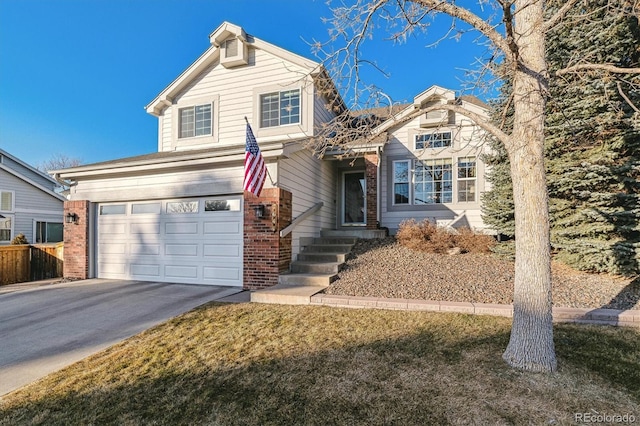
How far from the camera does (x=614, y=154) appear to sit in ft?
20.9

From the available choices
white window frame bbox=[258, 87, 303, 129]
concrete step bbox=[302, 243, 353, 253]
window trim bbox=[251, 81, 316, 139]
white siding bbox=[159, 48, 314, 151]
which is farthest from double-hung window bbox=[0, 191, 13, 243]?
concrete step bbox=[302, 243, 353, 253]

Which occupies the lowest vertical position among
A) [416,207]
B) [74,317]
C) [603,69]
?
[74,317]

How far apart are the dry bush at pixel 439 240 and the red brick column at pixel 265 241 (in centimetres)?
341

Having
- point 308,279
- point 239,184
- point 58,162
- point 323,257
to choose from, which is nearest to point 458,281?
point 308,279

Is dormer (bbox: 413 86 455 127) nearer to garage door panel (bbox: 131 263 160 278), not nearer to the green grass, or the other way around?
the green grass

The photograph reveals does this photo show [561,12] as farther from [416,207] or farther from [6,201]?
[6,201]

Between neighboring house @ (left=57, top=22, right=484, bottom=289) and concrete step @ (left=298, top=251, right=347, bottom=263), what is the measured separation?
0.36 metres

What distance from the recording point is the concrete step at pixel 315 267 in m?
7.36

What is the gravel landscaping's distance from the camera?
5488mm

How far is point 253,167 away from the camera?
21.5 feet

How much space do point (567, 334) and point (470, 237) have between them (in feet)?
15.4

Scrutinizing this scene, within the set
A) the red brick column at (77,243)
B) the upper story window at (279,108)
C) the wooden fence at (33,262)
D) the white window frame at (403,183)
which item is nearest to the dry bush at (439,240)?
the white window frame at (403,183)

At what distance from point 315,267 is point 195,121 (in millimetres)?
7108

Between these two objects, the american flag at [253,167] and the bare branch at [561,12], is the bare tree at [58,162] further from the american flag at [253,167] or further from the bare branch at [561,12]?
the bare branch at [561,12]
